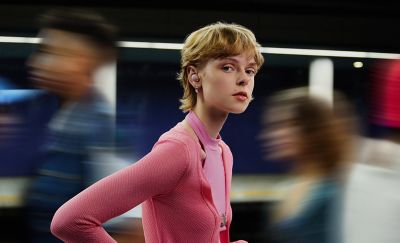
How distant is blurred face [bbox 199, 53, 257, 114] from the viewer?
1080 mm

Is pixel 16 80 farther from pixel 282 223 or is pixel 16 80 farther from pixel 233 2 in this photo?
pixel 282 223

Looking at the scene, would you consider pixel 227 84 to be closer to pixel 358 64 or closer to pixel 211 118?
pixel 211 118

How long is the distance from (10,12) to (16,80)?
1.96ft

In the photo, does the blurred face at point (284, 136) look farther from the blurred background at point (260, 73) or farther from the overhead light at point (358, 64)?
the overhead light at point (358, 64)

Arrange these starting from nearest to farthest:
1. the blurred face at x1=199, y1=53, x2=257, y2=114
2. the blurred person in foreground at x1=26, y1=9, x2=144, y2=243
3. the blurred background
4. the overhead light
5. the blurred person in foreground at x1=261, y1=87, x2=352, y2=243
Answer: the blurred face at x1=199, y1=53, x2=257, y2=114
the blurred person in foreground at x1=26, y1=9, x2=144, y2=243
the blurred person in foreground at x1=261, y1=87, x2=352, y2=243
the blurred background
the overhead light

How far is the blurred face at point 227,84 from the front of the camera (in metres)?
1.08

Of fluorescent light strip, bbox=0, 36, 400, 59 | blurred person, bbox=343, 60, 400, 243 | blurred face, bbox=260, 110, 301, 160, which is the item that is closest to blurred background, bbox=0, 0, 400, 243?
fluorescent light strip, bbox=0, 36, 400, 59

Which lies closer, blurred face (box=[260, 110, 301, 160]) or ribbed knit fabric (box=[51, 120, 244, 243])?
ribbed knit fabric (box=[51, 120, 244, 243])

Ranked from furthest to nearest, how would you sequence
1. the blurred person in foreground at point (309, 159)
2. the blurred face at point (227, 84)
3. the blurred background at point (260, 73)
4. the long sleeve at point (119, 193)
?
the blurred background at point (260, 73) → the blurred person in foreground at point (309, 159) → the blurred face at point (227, 84) → the long sleeve at point (119, 193)

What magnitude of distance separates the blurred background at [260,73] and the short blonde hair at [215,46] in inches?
127

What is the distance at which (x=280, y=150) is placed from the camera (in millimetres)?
1844

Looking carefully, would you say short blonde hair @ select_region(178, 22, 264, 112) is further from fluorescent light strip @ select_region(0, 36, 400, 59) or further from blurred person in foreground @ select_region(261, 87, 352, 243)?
fluorescent light strip @ select_region(0, 36, 400, 59)

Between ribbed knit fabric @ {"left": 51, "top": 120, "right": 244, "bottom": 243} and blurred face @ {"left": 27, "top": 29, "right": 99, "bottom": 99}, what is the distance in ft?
1.86

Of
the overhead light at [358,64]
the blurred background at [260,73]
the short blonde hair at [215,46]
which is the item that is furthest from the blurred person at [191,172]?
the overhead light at [358,64]
